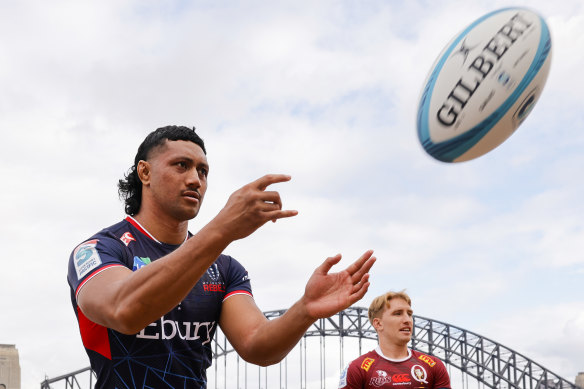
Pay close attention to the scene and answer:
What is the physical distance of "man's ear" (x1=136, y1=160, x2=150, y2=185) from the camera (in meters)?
5.04

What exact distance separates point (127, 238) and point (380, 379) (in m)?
5.72

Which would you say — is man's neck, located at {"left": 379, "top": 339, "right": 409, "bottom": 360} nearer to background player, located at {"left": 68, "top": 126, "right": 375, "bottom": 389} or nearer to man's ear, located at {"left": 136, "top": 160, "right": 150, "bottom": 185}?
background player, located at {"left": 68, "top": 126, "right": 375, "bottom": 389}

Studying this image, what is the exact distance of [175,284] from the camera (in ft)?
11.8

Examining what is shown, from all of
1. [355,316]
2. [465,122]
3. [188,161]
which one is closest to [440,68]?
[465,122]

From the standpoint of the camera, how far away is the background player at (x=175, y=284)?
3.58 metres

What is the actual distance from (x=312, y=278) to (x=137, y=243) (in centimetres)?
129

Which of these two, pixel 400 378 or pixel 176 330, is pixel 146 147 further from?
pixel 400 378

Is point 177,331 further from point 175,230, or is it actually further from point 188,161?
point 188,161

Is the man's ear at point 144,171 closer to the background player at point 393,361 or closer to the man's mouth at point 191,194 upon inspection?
the man's mouth at point 191,194

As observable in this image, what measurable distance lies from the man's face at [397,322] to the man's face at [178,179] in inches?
229

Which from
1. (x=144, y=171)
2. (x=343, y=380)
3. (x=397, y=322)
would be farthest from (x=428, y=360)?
(x=144, y=171)

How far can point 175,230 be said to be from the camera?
4996 mm

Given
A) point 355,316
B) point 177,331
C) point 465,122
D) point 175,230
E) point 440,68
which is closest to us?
point 177,331

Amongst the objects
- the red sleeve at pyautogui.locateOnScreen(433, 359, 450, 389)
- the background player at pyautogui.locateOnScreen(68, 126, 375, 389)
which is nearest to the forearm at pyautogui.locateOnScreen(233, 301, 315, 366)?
the background player at pyautogui.locateOnScreen(68, 126, 375, 389)
